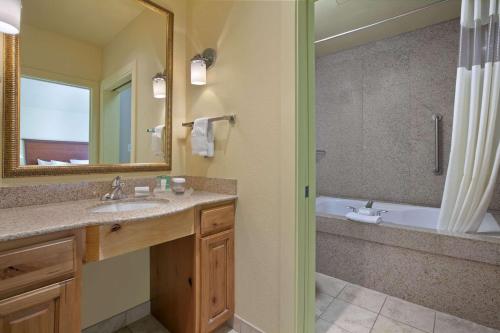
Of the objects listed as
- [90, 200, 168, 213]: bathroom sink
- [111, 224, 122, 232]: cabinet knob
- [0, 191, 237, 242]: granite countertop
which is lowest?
[111, 224, 122, 232]: cabinet knob

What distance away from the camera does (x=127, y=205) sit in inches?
53.9

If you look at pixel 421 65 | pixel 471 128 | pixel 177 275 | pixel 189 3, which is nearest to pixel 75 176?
pixel 177 275

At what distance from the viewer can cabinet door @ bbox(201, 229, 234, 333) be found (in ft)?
4.31

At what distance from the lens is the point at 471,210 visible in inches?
62.7

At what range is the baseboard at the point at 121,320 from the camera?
1.39m

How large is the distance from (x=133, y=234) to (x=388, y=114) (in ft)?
9.23

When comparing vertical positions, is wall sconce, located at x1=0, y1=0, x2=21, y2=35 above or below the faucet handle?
above

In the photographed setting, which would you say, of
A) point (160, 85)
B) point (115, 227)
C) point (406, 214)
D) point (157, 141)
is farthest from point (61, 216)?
point (406, 214)

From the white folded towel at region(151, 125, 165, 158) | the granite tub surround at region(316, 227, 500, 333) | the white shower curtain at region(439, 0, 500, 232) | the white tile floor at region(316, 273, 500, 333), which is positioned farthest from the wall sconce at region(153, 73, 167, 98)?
the white shower curtain at region(439, 0, 500, 232)

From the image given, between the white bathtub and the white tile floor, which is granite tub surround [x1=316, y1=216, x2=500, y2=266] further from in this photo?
the white tile floor

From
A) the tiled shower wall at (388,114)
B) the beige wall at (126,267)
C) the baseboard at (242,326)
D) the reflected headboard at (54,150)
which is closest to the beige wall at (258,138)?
the baseboard at (242,326)

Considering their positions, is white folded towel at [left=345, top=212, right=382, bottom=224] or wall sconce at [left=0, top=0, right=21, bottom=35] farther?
white folded towel at [left=345, top=212, right=382, bottom=224]

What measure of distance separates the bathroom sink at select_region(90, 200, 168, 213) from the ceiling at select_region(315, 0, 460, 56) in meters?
2.01

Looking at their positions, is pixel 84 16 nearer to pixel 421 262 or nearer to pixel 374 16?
pixel 374 16
